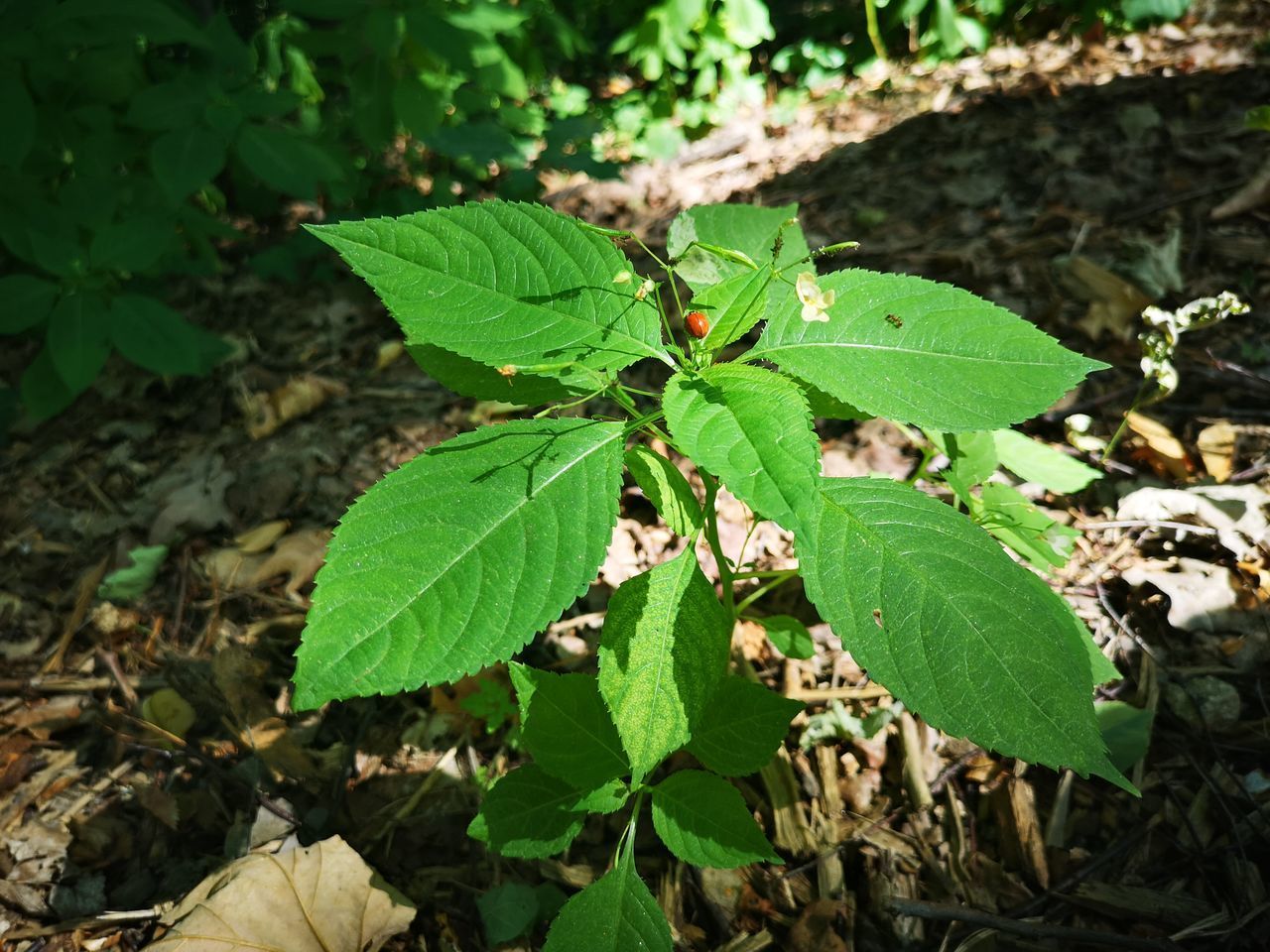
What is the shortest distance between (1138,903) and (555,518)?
1.46 metres

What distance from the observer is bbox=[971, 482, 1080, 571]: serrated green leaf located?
1.66 m

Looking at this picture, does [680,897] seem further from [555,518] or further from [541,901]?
[555,518]

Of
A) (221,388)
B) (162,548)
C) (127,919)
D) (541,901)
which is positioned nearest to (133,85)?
(221,388)

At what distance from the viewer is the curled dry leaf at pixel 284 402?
319 centimetres

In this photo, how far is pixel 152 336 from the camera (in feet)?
9.76

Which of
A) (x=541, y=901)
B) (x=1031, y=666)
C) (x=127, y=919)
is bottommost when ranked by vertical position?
(x=541, y=901)

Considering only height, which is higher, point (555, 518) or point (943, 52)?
point (555, 518)

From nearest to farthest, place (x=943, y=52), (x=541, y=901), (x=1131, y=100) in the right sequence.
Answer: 1. (x=541, y=901)
2. (x=1131, y=100)
3. (x=943, y=52)

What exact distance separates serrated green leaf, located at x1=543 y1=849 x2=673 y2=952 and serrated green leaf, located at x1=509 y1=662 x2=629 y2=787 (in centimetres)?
21

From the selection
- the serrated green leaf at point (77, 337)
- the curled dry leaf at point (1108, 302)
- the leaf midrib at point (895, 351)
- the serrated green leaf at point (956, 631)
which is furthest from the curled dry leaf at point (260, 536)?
the curled dry leaf at point (1108, 302)

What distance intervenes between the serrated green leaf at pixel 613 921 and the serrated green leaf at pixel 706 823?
12 centimetres

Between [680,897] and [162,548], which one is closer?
[680,897]

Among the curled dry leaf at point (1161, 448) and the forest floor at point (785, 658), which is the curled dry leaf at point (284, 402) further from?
the curled dry leaf at point (1161, 448)

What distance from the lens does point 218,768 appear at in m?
1.99
